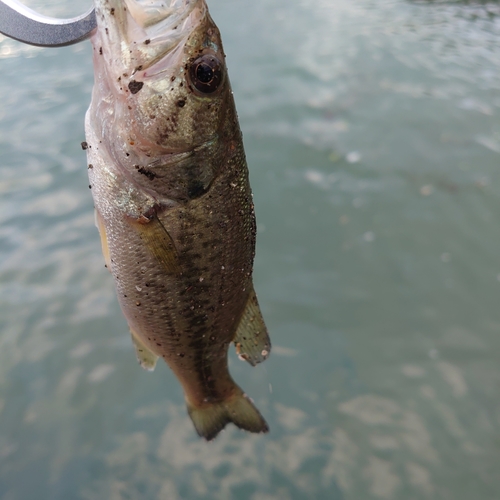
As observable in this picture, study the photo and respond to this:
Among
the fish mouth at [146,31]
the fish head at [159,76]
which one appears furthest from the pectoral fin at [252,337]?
the fish mouth at [146,31]

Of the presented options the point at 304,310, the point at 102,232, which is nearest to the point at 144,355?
the point at 102,232

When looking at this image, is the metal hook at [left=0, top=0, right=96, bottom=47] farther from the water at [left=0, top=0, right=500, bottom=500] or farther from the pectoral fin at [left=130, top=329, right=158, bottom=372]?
the water at [left=0, top=0, right=500, bottom=500]

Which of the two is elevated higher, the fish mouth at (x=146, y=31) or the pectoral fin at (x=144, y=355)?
the fish mouth at (x=146, y=31)

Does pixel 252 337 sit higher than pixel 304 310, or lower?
higher

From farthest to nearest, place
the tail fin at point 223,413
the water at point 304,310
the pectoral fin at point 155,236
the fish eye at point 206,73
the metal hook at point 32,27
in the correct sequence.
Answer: the water at point 304,310, the tail fin at point 223,413, the pectoral fin at point 155,236, the fish eye at point 206,73, the metal hook at point 32,27

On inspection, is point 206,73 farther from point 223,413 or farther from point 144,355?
point 223,413

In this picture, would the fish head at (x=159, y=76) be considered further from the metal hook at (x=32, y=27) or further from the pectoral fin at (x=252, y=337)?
the pectoral fin at (x=252, y=337)
